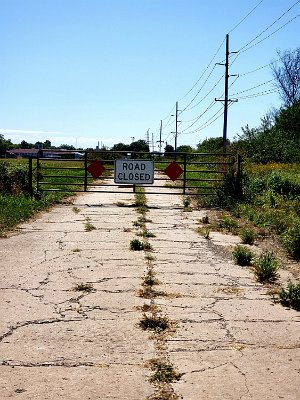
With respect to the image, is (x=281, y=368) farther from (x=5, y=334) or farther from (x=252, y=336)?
(x=5, y=334)

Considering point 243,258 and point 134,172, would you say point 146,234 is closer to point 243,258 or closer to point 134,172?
point 243,258

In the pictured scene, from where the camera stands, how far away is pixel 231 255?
8688mm

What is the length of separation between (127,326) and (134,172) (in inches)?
478

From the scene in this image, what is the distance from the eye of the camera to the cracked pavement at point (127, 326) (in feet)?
12.0

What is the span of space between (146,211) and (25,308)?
9.80 m

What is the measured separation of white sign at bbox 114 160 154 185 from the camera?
1677cm

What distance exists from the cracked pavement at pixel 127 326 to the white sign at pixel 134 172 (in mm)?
7535

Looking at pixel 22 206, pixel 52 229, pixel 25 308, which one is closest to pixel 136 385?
pixel 25 308

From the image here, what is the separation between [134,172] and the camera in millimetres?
16844

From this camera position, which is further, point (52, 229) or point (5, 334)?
point (52, 229)

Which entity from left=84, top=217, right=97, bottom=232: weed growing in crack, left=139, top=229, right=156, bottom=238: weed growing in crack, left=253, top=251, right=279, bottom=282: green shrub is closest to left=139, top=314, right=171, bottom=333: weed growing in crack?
left=253, top=251, right=279, bottom=282: green shrub

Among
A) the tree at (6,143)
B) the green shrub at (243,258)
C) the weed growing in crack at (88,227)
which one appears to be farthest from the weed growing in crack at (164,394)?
the tree at (6,143)

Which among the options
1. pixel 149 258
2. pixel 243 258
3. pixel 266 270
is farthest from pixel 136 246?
pixel 266 270

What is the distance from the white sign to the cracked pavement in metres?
7.54
